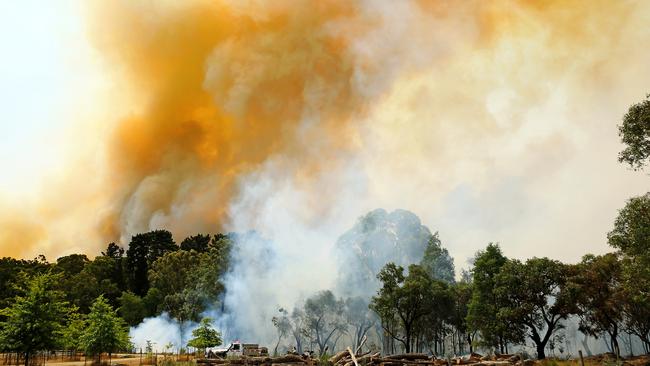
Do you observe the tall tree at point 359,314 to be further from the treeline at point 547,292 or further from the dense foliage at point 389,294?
the treeline at point 547,292

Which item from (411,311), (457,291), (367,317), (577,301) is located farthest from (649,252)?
(367,317)

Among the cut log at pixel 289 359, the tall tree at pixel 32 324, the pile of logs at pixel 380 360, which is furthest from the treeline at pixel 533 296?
the tall tree at pixel 32 324

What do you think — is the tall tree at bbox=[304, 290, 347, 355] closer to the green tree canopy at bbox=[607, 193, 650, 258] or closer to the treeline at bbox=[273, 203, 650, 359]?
the treeline at bbox=[273, 203, 650, 359]

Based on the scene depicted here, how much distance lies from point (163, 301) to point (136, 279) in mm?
16986

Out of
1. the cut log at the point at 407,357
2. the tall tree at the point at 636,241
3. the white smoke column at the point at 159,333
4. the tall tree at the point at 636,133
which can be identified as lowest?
the white smoke column at the point at 159,333

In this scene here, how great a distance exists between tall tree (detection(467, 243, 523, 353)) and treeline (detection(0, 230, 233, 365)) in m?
39.6

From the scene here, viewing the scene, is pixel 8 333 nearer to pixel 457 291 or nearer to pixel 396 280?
pixel 396 280

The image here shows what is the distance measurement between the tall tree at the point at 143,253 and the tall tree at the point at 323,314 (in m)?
51.7

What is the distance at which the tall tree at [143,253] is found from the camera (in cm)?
10768

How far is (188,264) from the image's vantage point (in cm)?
10038

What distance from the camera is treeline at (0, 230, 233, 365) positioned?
33406 millimetres

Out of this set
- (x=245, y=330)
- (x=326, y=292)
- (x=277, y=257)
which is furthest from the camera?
(x=277, y=257)

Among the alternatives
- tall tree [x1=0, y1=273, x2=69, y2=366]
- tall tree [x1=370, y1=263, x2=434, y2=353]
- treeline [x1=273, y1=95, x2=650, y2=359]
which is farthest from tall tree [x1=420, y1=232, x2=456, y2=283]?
tall tree [x1=0, y1=273, x2=69, y2=366]

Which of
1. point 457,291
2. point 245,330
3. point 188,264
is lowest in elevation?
point 245,330
